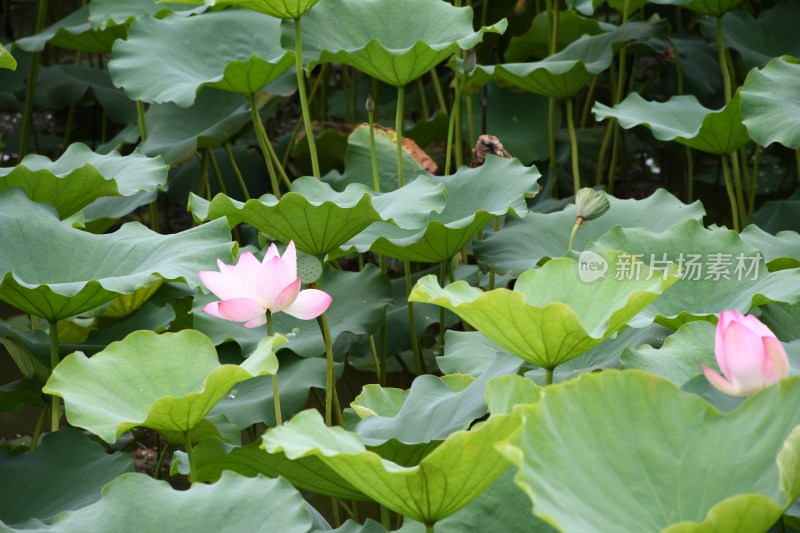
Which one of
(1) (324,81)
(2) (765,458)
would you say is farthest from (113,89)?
(2) (765,458)

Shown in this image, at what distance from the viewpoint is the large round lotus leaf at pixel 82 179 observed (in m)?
1.70

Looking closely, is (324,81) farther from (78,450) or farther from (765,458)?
(765,458)

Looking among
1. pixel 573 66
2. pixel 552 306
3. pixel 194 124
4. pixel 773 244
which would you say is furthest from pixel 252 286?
pixel 194 124

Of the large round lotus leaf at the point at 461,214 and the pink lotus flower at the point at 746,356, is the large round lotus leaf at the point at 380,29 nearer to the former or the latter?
the large round lotus leaf at the point at 461,214

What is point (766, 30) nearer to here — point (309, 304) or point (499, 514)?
point (309, 304)

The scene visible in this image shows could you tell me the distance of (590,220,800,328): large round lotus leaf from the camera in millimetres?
1343

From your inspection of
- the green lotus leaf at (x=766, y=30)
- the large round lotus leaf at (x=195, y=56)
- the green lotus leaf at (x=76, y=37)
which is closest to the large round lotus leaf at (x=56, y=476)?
the large round lotus leaf at (x=195, y=56)

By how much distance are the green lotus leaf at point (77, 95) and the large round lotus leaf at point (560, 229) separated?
1758 mm

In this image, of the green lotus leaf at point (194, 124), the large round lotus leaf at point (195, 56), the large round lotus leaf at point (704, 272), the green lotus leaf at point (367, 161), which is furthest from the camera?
Result: the green lotus leaf at point (194, 124)

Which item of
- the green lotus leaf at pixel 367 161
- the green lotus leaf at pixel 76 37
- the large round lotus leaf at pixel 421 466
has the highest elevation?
the large round lotus leaf at pixel 421 466

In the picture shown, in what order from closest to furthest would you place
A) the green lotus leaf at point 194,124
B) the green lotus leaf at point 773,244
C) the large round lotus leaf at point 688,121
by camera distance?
the green lotus leaf at point 773,244 < the large round lotus leaf at point 688,121 < the green lotus leaf at point 194,124

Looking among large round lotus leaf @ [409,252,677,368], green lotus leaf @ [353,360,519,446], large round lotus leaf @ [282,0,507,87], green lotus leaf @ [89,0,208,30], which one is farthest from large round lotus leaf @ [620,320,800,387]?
green lotus leaf @ [89,0,208,30]

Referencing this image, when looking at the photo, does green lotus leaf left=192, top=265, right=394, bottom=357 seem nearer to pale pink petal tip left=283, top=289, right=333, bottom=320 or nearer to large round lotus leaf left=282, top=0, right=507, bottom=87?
large round lotus leaf left=282, top=0, right=507, bottom=87

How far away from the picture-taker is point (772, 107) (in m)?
1.85
